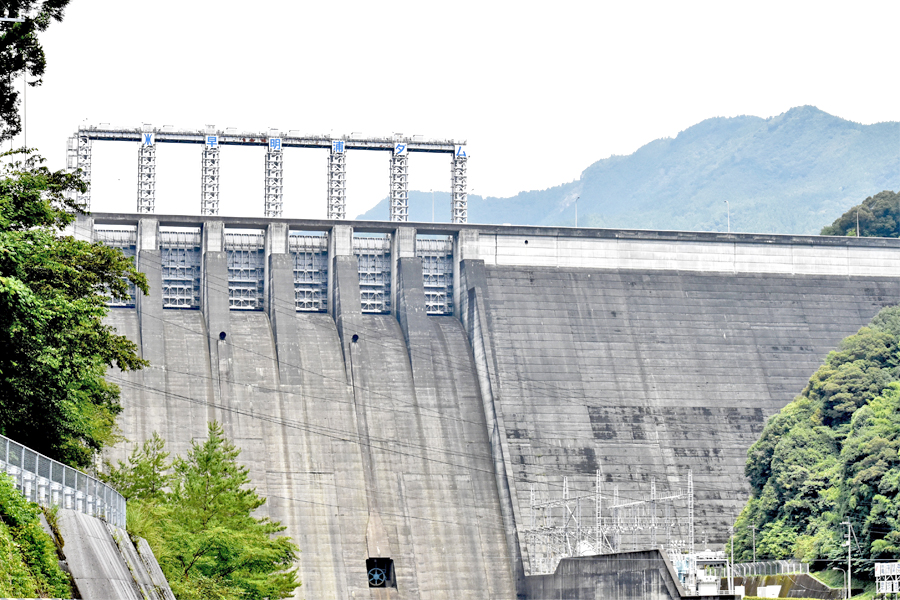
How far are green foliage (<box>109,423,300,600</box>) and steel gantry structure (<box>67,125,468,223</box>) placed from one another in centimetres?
3519

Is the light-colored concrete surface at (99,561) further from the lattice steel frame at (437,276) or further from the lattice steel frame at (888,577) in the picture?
the lattice steel frame at (437,276)

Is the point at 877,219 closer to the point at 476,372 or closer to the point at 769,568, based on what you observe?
the point at 476,372

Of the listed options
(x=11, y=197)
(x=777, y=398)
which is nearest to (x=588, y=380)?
(x=777, y=398)

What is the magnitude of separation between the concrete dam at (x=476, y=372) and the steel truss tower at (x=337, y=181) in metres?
1.77

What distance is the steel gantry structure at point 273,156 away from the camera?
76438 millimetres

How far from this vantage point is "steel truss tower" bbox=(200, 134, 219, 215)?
76312mm

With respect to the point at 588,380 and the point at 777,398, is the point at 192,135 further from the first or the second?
the point at 777,398

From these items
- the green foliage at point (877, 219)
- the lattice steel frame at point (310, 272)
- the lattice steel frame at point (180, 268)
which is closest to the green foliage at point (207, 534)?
the lattice steel frame at point (180, 268)

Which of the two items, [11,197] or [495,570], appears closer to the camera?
[11,197]

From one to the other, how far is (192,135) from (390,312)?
16.0 m

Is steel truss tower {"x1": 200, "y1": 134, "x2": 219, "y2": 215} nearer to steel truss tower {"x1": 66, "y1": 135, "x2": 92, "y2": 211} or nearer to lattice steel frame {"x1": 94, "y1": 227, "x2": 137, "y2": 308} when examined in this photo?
lattice steel frame {"x1": 94, "y1": 227, "x2": 137, "y2": 308}

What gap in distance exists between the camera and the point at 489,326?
7356 centimetres

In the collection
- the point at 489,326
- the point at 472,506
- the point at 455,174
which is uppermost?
the point at 455,174

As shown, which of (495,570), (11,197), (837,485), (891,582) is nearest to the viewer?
(11,197)
